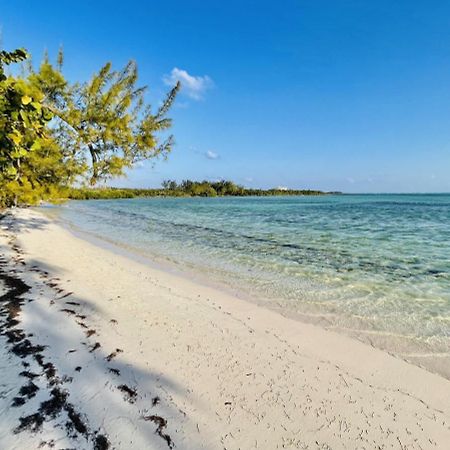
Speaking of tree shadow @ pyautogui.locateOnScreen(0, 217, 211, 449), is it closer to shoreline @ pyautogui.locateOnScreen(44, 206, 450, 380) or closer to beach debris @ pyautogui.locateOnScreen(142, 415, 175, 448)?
beach debris @ pyautogui.locateOnScreen(142, 415, 175, 448)

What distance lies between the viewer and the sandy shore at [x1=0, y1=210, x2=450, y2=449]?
2342mm

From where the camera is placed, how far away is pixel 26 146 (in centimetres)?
326

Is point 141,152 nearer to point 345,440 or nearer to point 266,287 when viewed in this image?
point 266,287

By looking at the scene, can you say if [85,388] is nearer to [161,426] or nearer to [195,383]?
[161,426]

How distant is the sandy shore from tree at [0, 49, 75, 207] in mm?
2011

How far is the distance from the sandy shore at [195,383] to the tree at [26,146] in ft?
6.60

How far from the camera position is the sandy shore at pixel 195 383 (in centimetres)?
234

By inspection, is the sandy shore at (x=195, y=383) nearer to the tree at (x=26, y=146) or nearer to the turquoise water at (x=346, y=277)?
the turquoise water at (x=346, y=277)

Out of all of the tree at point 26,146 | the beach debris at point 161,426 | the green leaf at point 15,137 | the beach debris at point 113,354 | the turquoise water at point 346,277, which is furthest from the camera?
the turquoise water at point 346,277

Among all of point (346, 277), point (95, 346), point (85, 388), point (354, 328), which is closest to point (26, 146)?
point (95, 346)

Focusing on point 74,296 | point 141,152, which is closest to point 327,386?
point 74,296

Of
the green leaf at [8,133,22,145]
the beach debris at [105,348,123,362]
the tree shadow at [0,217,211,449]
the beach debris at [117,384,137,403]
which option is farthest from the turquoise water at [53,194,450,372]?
the green leaf at [8,133,22,145]

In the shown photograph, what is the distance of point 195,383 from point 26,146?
10.0 feet

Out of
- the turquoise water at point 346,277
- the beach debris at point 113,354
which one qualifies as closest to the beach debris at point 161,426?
the beach debris at point 113,354
